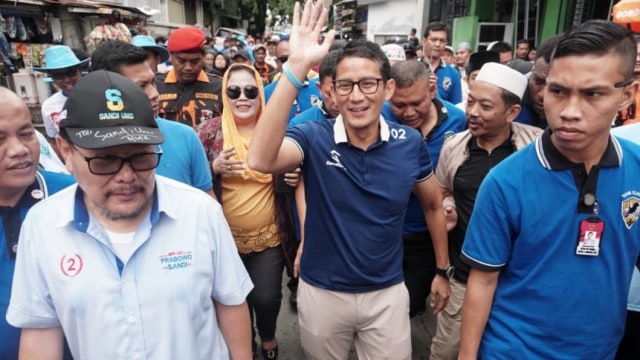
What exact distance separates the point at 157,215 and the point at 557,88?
4.73 feet

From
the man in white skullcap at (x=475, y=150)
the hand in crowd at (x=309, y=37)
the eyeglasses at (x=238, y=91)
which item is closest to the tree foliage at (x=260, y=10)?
the eyeglasses at (x=238, y=91)

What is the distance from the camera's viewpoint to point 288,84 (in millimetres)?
1721

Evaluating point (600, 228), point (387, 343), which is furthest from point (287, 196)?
point (600, 228)

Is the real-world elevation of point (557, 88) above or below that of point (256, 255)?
above

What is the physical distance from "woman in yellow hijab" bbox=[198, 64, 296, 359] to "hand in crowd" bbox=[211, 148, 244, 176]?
0.03m

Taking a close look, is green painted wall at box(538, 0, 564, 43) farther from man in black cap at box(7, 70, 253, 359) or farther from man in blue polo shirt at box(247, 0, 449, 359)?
man in black cap at box(7, 70, 253, 359)

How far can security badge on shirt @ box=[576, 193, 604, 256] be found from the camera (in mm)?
1502

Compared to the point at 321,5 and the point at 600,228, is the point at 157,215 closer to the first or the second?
the point at 321,5

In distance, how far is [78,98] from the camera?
136cm

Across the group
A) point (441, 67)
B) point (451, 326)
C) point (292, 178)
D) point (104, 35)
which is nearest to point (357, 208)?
point (292, 178)

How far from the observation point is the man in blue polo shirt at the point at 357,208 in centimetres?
206

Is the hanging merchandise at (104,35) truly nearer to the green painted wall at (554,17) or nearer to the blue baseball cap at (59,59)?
the blue baseball cap at (59,59)

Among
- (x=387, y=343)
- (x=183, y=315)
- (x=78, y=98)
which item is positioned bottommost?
(x=387, y=343)

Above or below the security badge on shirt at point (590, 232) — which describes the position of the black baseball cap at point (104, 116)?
above
